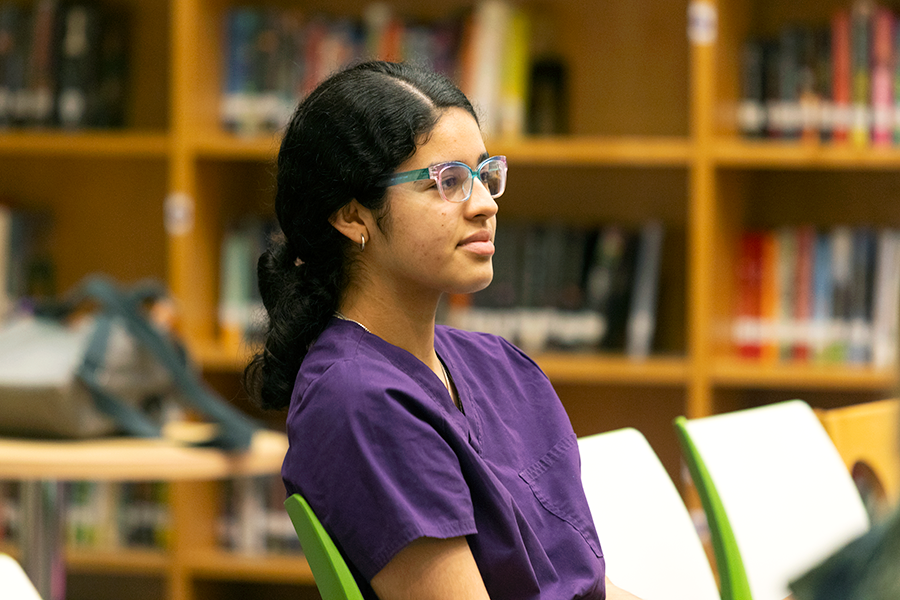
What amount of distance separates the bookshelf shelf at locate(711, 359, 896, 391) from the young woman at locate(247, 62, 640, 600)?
55.2 inches

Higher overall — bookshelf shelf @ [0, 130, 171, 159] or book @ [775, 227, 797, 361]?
bookshelf shelf @ [0, 130, 171, 159]

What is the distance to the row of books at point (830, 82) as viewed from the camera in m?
2.49

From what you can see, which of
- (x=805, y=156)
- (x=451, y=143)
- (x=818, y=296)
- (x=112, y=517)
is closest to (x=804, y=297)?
(x=818, y=296)

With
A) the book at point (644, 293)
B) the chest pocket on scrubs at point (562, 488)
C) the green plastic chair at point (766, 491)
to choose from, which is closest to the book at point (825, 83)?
the book at point (644, 293)

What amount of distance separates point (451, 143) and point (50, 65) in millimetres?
2075

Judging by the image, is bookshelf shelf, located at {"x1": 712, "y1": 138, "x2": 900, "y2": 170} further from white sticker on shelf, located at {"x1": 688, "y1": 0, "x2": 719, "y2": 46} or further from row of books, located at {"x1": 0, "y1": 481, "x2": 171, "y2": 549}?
row of books, located at {"x1": 0, "y1": 481, "x2": 171, "y2": 549}

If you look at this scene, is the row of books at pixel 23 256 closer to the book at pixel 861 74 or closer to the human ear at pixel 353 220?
the human ear at pixel 353 220

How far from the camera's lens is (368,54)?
2656 millimetres

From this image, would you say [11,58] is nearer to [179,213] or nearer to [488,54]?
[179,213]

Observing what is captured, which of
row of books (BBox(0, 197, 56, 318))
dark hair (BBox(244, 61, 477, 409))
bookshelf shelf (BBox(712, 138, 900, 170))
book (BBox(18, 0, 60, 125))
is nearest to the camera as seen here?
dark hair (BBox(244, 61, 477, 409))

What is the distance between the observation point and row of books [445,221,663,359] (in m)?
2.66

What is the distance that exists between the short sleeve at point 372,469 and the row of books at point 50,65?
83.9 inches

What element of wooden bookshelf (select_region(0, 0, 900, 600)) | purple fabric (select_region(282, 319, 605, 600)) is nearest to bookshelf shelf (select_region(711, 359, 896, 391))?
wooden bookshelf (select_region(0, 0, 900, 600))

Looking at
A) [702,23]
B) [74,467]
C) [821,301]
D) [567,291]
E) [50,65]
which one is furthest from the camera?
[50,65]
